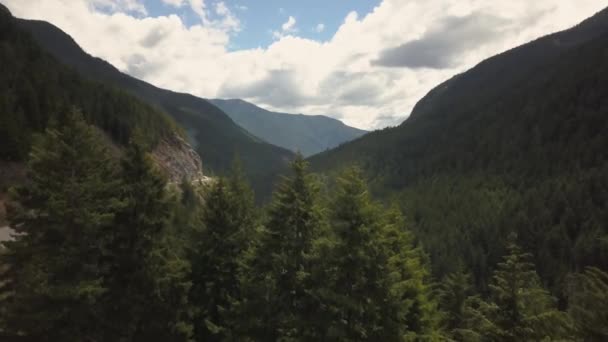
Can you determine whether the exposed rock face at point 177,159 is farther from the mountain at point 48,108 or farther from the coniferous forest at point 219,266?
the coniferous forest at point 219,266

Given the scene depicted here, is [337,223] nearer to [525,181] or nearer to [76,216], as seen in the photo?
[76,216]

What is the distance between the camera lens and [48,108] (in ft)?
199

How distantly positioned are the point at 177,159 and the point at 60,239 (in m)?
85.4

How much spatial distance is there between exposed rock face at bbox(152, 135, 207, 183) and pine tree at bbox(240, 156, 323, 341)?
2852 inches

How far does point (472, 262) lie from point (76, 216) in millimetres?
96109

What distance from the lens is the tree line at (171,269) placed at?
12500 millimetres

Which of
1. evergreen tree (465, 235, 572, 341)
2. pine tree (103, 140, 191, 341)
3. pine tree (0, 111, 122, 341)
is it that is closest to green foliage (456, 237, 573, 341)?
evergreen tree (465, 235, 572, 341)

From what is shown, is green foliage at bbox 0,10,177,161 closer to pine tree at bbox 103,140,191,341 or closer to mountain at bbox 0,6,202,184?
mountain at bbox 0,6,202,184

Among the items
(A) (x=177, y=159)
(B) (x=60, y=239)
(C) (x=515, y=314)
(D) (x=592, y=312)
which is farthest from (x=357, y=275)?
(A) (x=177, y=159)

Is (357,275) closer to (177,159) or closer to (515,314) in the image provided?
(515,314)

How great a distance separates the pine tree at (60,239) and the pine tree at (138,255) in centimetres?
96

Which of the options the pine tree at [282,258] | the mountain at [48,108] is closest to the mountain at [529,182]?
the pine tree at [282,258]

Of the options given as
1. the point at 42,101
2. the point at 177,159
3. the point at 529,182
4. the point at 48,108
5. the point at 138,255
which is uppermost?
the point at 42,101

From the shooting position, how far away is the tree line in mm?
12500
